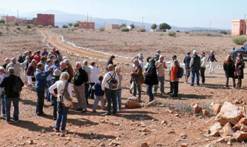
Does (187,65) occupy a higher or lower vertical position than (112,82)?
higher

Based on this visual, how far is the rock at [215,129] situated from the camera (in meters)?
13.3

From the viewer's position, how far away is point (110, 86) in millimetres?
16094

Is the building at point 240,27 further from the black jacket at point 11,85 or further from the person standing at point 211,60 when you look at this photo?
the black jacket at point 11,85

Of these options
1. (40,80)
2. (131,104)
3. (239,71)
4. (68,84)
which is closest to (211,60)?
(239,71)

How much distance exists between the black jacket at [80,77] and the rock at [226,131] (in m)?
5.34

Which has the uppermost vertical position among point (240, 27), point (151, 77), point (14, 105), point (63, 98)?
point (240, 27)

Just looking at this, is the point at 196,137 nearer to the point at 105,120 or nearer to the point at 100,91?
the point at 105,120

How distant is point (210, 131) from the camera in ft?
44.7

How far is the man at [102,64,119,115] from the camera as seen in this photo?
52.8ft

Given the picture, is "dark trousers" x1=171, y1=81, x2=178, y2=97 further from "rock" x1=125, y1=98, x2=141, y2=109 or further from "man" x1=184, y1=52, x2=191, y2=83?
"man" x1=184, y1=52, x2=191, y2=83

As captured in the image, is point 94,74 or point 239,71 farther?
point 239,71

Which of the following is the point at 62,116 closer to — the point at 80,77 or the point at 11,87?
the point at 11,87


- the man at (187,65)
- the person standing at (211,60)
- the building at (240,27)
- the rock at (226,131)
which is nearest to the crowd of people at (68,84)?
the man at (187,65)

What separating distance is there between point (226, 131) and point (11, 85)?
21.2 feet
